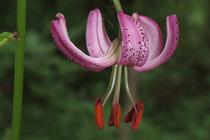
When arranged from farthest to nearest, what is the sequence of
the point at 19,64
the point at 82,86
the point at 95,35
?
the point at 82,86, the point at 95,35, the point at 19,64

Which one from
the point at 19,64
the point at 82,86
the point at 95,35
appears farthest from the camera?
the point at 82,86

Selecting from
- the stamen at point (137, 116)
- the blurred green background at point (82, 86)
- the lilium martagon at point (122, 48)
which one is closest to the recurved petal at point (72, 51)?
the lilium martagon at point (122, 48)

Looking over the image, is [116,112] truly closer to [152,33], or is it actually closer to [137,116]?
[137,116]

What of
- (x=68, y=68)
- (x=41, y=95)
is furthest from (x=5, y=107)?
(x=68, y=68)

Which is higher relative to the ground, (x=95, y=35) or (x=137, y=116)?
(x=95, y=35)

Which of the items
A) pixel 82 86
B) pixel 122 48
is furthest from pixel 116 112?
pixel 82 86

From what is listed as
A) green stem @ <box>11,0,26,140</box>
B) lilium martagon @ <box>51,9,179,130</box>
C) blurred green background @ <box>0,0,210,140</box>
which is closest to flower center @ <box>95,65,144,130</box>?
lilium martagon @ <box>51,9,179,130</box>

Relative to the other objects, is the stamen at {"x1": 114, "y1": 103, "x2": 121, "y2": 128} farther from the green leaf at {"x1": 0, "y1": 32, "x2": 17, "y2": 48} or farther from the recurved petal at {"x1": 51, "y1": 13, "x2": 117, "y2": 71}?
the green leaf at {"x1": 0, "y1": 32, "x2": 17, "y2": 48}

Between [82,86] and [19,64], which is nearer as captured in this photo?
[19,64]
